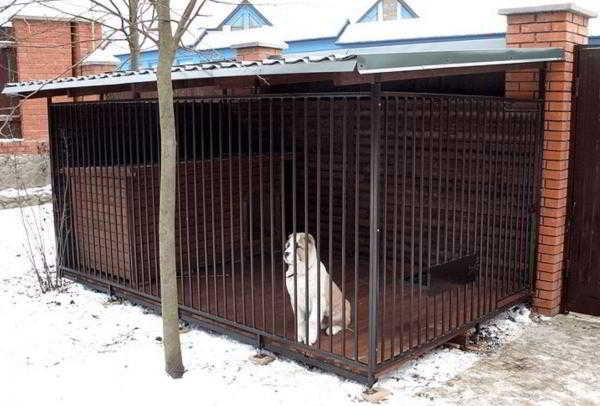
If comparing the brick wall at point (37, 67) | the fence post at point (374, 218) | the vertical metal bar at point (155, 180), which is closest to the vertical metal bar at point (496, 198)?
the fence post at point (374, 218)

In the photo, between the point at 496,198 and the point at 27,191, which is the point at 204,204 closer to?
the point at 496,198

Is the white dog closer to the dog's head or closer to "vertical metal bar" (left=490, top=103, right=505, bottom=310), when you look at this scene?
the dog's head

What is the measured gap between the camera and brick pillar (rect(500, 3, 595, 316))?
586 cm

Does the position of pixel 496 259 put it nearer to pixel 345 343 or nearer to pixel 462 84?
pixel 462 84

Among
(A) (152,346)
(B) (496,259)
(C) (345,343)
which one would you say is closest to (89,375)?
(A) (152,346)

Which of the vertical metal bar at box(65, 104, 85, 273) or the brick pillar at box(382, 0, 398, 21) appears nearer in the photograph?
the vertical metal bar at box(65, 104, 85, 273)

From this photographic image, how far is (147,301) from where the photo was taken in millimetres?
6453

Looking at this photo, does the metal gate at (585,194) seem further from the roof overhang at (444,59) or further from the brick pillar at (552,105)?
the roof overhang at (444,59)

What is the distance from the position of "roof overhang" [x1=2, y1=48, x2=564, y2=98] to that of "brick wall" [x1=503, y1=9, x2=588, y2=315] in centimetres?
23

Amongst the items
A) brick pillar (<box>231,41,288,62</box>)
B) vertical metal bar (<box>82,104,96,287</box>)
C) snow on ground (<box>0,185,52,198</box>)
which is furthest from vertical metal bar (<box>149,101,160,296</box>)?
snow on ground (<box>0,185,52,198</box>)

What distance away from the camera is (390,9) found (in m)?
33.4

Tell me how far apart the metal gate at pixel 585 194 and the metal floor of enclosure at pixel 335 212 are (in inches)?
16.0

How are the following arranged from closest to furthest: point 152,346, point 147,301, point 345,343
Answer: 1. point 345,343
2. point 152,346
3. point 147,301

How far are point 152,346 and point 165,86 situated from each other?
91.3 inches
